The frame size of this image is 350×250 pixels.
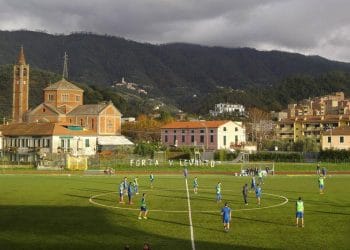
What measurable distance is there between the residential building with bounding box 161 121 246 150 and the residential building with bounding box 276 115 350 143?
20569 millimetres

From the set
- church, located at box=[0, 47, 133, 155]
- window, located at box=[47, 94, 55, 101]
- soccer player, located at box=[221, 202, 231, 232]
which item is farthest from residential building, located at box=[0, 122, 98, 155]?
soccer player, located at box=[221, 202, 231, 232]

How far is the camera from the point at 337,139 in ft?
342

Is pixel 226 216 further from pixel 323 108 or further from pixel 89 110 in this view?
pixel 323 108

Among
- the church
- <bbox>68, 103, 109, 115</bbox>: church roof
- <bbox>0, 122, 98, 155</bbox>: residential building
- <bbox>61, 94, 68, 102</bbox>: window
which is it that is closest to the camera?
<bbox>0, 122, 98, 155</bbox>: residential building

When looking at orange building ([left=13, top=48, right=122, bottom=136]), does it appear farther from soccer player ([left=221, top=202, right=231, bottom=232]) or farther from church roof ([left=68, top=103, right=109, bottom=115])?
soccer player ([left=221, top=202, right=231, bottom=232])

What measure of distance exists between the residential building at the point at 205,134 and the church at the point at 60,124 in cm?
1100

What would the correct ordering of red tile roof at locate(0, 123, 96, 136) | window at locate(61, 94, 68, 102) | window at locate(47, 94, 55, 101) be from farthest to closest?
window at locate(47, 94, 55, 101), window at locate(61, 94, 68, 102), red tile roof at locate(0, 123, 96, 136)

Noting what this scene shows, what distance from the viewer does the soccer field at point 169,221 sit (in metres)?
23.7

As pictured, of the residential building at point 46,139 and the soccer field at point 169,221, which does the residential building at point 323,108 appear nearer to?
the residential building at point 46,139

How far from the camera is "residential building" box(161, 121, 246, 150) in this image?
371 ft

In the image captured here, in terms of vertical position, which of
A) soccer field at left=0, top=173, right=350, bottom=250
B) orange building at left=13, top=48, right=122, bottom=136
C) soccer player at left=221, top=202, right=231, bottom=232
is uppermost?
orange building at left=13, top=48, right=122, bottom=136

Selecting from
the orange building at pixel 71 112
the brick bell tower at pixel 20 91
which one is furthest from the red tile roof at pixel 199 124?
the brick bell tower at pixel 20 91

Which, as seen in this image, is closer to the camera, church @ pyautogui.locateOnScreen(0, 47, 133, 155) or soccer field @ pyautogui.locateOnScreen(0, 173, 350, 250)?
soccer field @ pyautogui.locateOnScreen(0, 173, 350, 250)

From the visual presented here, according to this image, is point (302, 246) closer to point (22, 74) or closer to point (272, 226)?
point (272, 226)
